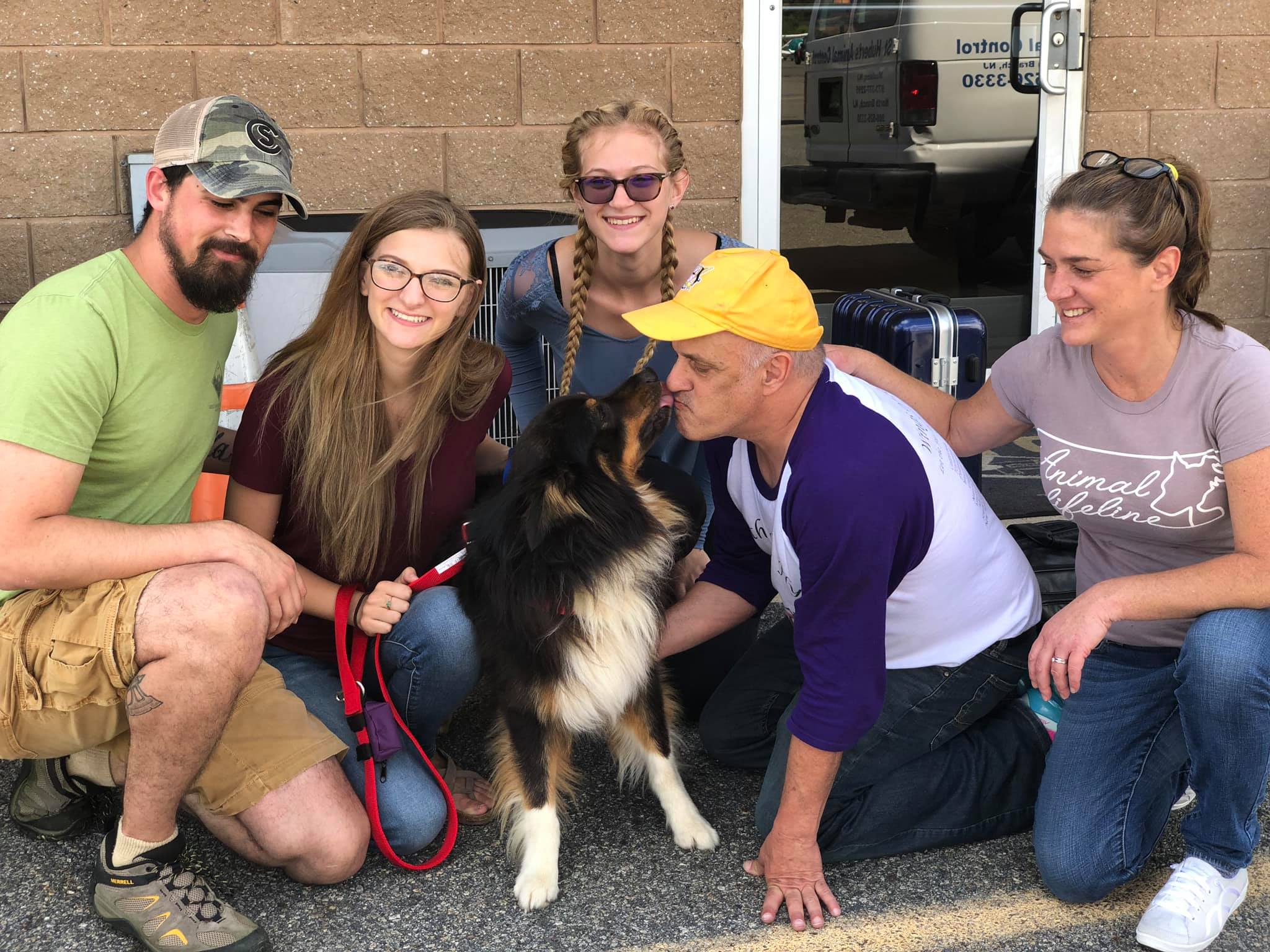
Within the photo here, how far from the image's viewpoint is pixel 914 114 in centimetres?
555

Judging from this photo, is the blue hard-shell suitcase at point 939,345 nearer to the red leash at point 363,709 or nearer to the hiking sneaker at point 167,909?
Answer: the red leash at point 363,709

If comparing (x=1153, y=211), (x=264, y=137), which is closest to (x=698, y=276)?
(x=1153, y=211)

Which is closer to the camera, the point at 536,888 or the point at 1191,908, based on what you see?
the point at 1191,908

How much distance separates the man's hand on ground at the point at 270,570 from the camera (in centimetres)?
233

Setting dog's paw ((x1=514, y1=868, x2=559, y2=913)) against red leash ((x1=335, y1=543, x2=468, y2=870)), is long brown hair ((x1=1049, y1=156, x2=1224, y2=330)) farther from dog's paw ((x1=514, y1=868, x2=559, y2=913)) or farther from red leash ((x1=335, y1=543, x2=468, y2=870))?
dog's paw ((x1=514, y1=868, x2=559, y2=913))

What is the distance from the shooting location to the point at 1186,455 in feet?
7.56

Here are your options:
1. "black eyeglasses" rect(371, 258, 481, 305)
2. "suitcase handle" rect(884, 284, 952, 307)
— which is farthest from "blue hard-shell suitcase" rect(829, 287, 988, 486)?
"black eyeglasses" rect(371, 258, 481, 305)

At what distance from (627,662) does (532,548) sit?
41 cm

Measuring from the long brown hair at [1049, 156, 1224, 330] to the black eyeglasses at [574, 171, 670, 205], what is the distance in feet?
3.35

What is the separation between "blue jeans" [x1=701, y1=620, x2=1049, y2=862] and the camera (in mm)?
2522

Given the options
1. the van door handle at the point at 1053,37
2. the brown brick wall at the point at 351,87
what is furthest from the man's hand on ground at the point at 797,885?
the van door handle at the point at 1053,37

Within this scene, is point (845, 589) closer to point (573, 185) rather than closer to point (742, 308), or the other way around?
point (742, 308)

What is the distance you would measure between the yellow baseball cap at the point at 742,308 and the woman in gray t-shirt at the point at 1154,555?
1.77ft

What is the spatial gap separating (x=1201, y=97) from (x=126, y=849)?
17.7ft
